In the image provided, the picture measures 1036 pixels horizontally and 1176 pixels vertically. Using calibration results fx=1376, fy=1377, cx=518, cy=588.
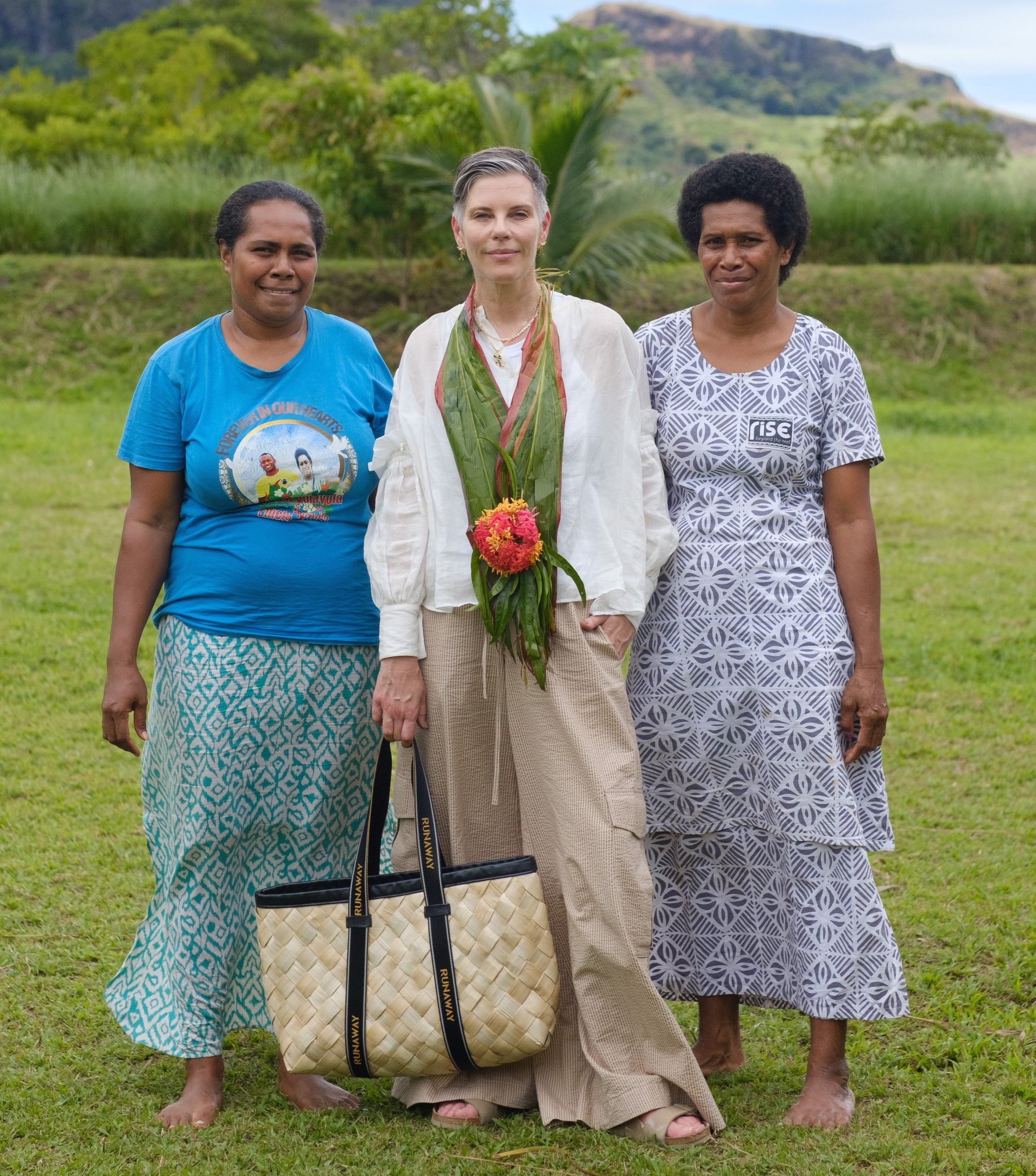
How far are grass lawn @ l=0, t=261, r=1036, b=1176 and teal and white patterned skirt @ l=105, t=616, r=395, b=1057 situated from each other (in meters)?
0.23

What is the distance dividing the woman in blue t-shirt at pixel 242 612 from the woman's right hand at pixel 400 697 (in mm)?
216

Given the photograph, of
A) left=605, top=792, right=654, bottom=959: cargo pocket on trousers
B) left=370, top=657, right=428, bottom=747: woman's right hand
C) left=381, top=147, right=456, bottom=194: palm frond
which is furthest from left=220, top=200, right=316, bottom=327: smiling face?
left=381, top=147, right=456, bottom=194: palm frond

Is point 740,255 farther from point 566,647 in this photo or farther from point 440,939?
point 440,939

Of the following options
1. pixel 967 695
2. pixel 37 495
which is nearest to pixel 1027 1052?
pixel 967 695

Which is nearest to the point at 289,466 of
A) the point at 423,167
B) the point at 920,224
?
the point at 423,167

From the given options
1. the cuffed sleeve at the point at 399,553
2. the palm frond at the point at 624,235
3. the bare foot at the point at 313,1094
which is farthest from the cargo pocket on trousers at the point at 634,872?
the palm frond at the point at 624,235

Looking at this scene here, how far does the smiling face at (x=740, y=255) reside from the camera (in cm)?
300

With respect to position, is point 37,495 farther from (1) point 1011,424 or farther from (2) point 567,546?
(1) point 1011,424

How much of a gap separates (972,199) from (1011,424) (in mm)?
4680

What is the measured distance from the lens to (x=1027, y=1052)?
3.30 metres

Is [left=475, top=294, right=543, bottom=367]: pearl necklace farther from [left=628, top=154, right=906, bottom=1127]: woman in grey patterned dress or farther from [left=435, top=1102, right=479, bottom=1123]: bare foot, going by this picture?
[left=435, top=1102, right=479, bottom=1123]: bare foot

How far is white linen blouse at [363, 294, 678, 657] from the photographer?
2.84m

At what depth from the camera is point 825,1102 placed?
297cm

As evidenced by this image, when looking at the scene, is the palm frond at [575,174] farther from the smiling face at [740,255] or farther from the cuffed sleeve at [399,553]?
the cuffed sleeve at [399,553]
